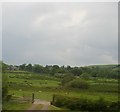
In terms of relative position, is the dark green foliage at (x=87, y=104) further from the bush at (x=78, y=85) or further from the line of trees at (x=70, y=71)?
the line of trees at (x=70, y=71)

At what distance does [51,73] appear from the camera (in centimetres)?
6919

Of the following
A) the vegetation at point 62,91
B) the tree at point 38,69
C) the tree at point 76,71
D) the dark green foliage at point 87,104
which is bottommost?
the dark green foliage at point 87,104

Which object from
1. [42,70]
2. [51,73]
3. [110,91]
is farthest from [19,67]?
[110,91]

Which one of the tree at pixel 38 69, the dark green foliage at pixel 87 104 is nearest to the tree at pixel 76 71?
the tree at pixel 38 69

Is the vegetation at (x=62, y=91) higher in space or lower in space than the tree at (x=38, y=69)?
lower

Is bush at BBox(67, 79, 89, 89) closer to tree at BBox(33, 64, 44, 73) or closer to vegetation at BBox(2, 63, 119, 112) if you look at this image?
vegetation at BBox(2, 63, 119, 112)

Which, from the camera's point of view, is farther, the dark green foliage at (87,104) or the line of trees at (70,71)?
the line of trees at (70,71)

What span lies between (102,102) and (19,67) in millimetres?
53974

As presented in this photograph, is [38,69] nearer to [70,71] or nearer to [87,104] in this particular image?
[70,71]

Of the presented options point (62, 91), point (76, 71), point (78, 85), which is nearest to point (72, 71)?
point (76, 71)

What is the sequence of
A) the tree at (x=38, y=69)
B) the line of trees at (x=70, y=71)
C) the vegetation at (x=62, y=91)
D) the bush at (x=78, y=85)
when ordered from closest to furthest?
the vegetation at (x=62, y=91), the bush at (x=78, y=85), the line of trees at (x=70, y=71), the tree at (x=38, y=69)

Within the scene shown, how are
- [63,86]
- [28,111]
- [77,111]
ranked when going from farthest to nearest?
[63,86], [77,111], [28,111]

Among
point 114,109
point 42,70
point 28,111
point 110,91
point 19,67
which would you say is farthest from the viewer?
point 19,67

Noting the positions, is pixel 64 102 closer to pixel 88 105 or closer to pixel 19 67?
pixel 88 105
